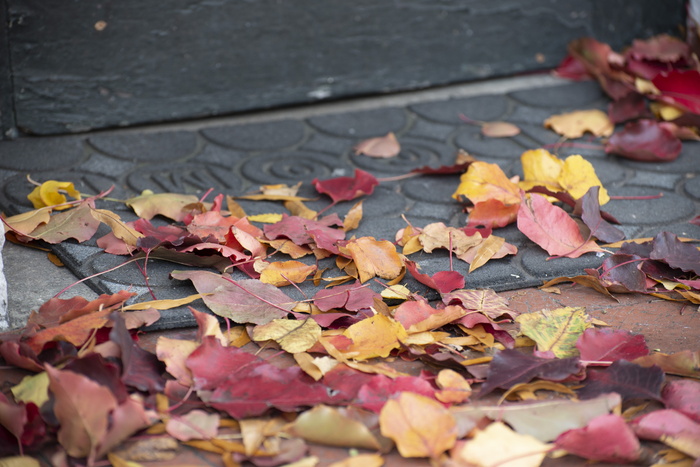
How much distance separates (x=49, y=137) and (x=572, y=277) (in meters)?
1.40

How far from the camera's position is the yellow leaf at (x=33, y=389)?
993 millimetres

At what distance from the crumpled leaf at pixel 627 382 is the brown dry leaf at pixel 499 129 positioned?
1.10 meters

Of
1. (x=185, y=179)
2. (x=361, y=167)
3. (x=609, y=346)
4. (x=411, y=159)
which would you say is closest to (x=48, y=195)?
(x=185, y=179)

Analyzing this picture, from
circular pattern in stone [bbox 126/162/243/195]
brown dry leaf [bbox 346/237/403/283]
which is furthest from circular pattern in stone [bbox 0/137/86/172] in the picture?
brown dry leaf [bbox 346/237/403/283]

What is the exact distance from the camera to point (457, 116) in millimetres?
2205

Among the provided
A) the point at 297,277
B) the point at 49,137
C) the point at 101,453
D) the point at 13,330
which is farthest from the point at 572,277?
the point at 49,137

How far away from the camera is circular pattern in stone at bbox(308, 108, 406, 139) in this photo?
2.09m

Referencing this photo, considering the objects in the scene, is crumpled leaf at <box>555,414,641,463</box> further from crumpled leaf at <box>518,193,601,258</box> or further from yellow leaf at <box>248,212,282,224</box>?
yellow leaf at <box>248,212,282,224</box>

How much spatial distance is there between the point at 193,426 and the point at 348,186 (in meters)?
0.85

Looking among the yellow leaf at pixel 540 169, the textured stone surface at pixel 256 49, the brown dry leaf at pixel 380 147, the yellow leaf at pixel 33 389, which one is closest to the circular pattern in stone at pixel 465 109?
the textured stone surface at pixel 256 49

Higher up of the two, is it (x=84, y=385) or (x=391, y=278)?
(x=84, y=385)

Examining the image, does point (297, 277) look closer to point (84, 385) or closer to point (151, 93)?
point (84, 385)

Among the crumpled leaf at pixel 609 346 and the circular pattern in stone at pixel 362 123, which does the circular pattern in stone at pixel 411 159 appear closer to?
the circular pattern in stone at pixel 362 123

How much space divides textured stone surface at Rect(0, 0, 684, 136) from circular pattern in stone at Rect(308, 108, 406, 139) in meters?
0.12
